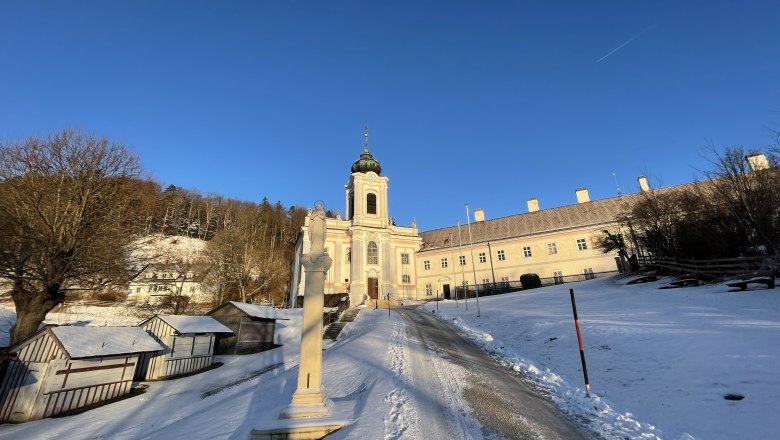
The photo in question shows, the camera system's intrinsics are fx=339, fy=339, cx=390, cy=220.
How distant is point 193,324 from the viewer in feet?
73.7

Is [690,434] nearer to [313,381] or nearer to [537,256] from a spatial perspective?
[313,381]

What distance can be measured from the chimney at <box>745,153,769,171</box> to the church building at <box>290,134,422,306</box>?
3478cm

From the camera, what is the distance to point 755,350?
8258 millimetres

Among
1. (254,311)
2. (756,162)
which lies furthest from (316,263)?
(756,162)

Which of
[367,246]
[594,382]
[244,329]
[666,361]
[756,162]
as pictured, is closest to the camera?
[594,382]

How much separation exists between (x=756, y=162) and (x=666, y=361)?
19.4m

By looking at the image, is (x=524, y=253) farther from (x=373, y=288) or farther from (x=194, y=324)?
(x=194, y=324)

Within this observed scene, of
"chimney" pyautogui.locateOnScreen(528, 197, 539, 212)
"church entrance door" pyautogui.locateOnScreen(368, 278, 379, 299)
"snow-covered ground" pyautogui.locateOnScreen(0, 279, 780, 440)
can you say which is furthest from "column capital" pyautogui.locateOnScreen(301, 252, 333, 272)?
"chimney" pyautogui.locateOnScreen(528, 197, 539, 212)

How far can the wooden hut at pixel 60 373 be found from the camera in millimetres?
14570

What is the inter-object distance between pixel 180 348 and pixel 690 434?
23987mm

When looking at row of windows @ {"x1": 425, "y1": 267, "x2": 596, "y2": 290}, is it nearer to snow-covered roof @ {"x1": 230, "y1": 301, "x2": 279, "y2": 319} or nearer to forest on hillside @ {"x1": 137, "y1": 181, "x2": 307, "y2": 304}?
snow-covered roof @ {"x1": 230, "y1": 301, "x2": 279, "y2": 319}

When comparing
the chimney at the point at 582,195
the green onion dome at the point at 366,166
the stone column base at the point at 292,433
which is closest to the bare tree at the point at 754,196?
the stone column base at the point at 292,433

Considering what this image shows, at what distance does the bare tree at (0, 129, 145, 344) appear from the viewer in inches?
640

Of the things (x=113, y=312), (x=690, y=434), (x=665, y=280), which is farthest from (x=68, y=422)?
(x=665, y=280)
